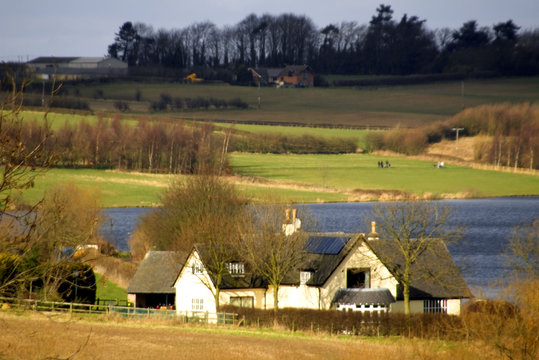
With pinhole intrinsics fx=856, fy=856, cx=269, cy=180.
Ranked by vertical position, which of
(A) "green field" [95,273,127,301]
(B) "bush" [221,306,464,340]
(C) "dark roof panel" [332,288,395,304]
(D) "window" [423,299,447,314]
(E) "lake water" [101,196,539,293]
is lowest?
(E) "lake water" [101,196,539,293]

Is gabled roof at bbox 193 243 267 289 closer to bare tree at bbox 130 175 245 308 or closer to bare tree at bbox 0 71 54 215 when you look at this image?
bare tree at bbox 130 175 245 308

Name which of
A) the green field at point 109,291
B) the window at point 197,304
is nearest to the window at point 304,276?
the window at point 197,304

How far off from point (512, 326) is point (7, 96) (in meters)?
14.3

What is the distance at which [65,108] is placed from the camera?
12662cm

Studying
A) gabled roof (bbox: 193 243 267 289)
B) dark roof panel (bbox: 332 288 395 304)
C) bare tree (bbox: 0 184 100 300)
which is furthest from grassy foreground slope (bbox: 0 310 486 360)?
gabled roof (bbox: 193 243 267 289)

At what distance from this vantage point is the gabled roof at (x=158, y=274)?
39.1m

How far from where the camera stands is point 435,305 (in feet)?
116

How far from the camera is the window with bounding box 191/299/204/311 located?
36800mm

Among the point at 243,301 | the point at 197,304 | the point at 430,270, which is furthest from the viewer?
the point at 197,304

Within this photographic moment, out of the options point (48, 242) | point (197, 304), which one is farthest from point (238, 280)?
point (48, 242)

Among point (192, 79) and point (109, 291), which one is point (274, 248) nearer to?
point (109, 291)

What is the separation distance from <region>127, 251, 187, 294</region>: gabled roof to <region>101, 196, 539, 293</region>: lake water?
1408 cm

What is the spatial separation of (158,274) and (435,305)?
13.0m

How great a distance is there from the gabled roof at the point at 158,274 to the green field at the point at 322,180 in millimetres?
43207
